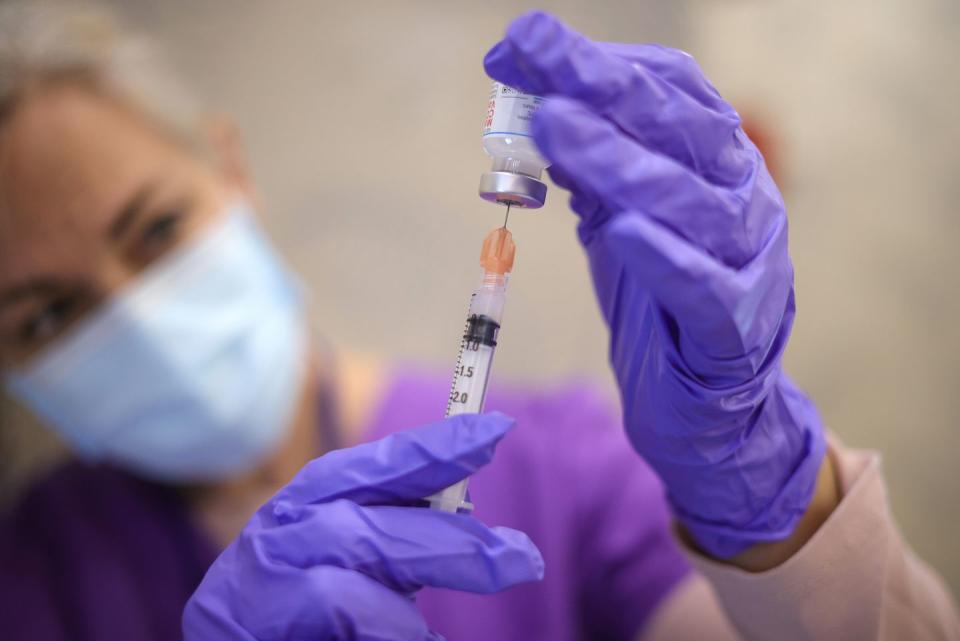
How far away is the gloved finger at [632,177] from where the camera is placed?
460 millimetres

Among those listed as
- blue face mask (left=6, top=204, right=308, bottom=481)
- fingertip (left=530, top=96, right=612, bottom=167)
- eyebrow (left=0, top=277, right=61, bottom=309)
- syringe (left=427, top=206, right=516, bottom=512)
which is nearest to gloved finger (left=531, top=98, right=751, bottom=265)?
fingertip (left=530, top=96, right=612, bottom=167)

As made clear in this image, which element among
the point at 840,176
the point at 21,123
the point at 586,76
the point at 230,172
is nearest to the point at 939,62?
the point at 840,176

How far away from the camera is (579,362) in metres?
1.52

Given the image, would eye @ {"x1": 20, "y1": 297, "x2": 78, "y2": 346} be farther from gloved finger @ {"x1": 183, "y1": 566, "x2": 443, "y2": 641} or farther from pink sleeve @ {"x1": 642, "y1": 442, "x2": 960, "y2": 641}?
pink sleeve @ {"x1": 642, "y1": 442, "x2": 960, "y2": 641}

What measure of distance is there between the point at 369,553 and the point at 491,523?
0.52 m

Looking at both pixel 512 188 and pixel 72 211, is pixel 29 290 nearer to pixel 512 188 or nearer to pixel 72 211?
pixel 72 211

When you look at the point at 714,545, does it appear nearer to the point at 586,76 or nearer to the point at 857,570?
the point at 857,570

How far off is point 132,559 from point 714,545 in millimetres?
948

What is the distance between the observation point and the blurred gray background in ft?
4.30

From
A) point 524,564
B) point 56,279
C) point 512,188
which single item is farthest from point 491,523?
point 56,279

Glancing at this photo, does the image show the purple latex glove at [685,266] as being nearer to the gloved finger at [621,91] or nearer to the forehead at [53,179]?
the gloved finger at [621,91]

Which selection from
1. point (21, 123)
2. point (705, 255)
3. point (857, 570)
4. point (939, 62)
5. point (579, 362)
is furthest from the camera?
point (579, 362)

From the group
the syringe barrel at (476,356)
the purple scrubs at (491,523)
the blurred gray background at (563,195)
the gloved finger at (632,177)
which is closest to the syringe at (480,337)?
the syringe barrel at (476,356)

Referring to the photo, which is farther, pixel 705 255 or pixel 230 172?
pixel 230 172
